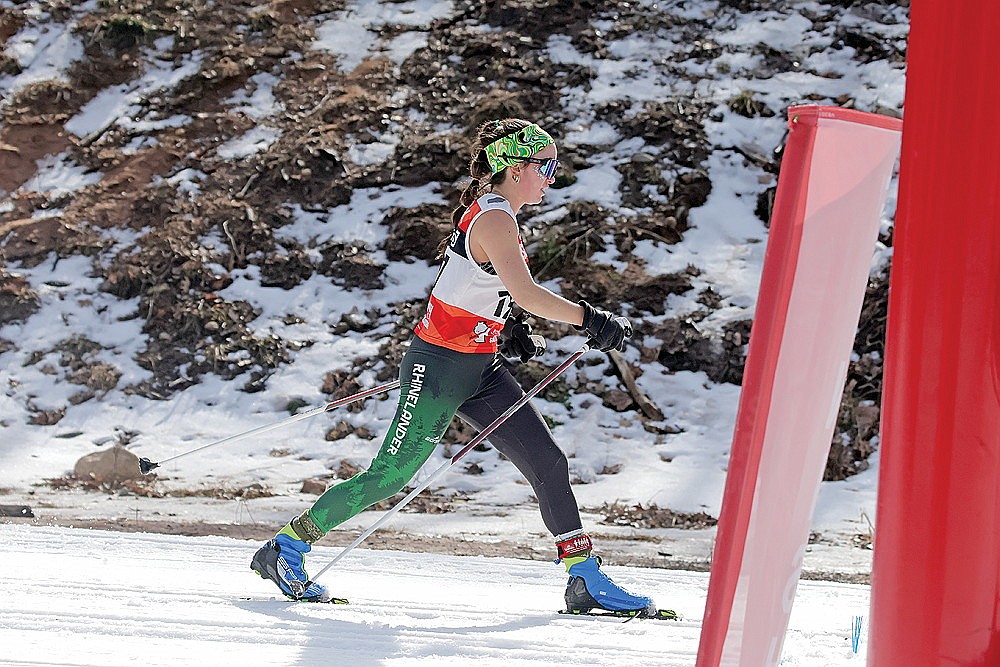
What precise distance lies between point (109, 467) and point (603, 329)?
15.1ft

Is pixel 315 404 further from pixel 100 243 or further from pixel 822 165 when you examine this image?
pixel 822 165

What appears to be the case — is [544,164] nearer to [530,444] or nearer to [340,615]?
[530,444]

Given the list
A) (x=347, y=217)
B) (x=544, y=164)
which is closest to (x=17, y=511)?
(x=544, y=164)

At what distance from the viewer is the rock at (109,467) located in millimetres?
6730

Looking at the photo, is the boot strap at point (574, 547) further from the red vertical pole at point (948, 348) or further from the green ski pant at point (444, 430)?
the red vertical pole at point (948, 348)

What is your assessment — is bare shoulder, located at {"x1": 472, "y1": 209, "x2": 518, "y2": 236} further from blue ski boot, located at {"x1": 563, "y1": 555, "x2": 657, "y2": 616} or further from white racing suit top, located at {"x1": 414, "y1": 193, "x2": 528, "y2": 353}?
blue ski boot, located at {"x1": 563, "y1": 555, "x2": 657, "y2": 616}

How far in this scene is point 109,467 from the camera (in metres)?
6.79

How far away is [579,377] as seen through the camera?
8.13 meters

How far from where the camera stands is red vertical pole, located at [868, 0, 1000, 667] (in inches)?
51.3

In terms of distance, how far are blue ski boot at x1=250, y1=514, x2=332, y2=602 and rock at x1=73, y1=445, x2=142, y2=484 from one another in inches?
135

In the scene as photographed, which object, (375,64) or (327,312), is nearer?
(327,312)

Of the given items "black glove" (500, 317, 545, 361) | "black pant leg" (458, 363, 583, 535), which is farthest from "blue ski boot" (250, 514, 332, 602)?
"black glove" (500, 317, 545, 361)

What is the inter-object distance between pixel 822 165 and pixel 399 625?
225 cm

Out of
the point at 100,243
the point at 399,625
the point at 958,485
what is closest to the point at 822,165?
the point at 958,485
